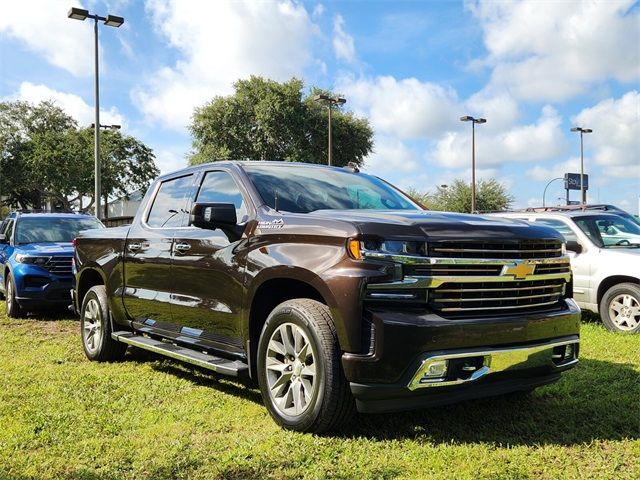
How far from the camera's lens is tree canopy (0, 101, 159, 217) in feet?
142

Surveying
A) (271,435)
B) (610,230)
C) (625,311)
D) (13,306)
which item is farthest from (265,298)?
(13,306)

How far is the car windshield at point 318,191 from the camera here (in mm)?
4609

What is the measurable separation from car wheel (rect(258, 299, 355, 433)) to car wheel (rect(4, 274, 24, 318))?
671 centimetres

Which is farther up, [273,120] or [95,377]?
[273,120]

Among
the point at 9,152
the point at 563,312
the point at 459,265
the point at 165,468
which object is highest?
the point at 9,152

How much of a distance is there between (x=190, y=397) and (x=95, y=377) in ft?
3.95

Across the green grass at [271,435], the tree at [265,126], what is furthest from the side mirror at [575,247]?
the tree at [265,126]

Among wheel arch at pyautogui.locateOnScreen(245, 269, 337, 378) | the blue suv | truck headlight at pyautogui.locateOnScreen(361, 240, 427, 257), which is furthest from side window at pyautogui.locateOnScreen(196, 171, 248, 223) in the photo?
the blue suv

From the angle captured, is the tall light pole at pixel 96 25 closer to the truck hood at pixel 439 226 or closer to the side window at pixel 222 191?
the side window at pixel 222 191

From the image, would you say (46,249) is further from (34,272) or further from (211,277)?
(211,277)

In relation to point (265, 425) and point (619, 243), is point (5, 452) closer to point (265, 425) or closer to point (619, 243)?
point (265, 425)

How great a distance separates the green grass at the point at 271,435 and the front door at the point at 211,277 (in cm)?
55

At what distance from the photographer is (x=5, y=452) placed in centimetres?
376

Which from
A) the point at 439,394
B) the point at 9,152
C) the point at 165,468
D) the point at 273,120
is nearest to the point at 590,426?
the point at 439,394
